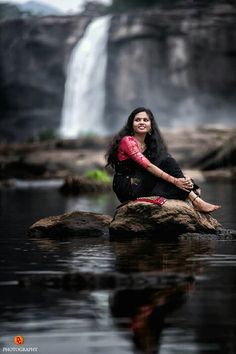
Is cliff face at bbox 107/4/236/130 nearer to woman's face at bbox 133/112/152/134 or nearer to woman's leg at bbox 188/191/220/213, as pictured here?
woman's face at bbox 133/112/152/134

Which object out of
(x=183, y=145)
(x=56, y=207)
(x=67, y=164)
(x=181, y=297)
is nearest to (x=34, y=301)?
(x=181, y=297)

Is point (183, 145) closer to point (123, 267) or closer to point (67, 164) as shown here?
point (67, 164)

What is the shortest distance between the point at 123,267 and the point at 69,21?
5236 centimetres

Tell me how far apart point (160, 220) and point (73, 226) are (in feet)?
4.19

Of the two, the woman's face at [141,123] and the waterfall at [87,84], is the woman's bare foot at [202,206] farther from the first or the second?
the waterfall at [87,84]

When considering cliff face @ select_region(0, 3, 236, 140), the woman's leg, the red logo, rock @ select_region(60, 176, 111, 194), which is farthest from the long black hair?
cliff face @ select_region(0, 3, 236, 140)

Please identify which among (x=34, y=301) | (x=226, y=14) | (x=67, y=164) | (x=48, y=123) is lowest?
(x=34, y=301)

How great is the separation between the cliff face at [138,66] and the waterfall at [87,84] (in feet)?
2.02

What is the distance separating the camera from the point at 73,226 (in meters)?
11.2

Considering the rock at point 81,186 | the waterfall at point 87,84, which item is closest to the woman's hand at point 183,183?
the rock at point 81,186

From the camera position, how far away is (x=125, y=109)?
58.2 m

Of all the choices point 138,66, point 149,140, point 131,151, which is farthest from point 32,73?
point 131,151

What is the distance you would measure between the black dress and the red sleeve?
11 centimetres

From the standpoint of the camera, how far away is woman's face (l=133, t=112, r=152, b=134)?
36.0 ft
